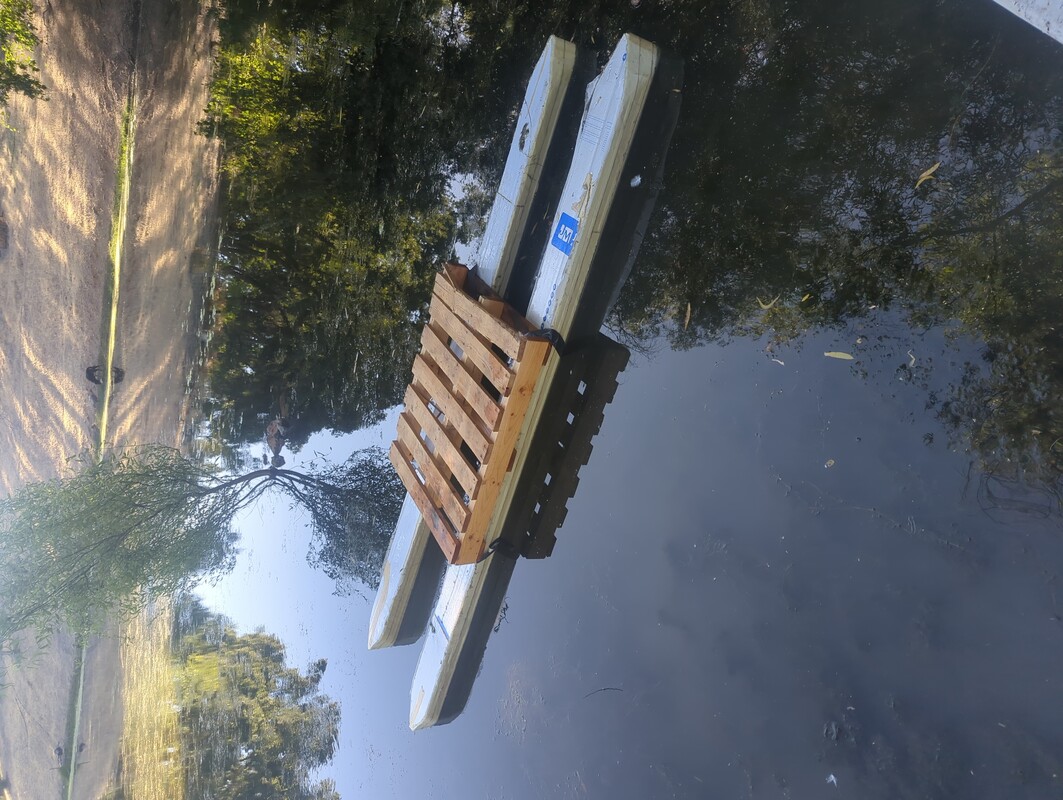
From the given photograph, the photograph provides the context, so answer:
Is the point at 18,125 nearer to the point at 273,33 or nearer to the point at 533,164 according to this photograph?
the point at 273,33

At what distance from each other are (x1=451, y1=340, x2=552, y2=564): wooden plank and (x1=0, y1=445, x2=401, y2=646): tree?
213 cm

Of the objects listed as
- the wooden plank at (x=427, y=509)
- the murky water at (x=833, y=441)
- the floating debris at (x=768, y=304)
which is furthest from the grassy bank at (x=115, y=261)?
the floating debris at (x=768, y=304)

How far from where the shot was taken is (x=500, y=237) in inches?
122

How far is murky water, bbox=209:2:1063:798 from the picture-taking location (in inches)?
75.9

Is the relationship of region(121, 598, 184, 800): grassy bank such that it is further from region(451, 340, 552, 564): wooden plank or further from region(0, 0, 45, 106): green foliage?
region(451, 340, 552, 564): wooden plank

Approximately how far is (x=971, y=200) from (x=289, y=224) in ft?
14.0

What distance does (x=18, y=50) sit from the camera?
5.56 m

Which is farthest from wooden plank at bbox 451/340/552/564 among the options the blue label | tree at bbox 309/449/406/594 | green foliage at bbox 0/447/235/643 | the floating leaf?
green foliage at bbox 0/447/235/643

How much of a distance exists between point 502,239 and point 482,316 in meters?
0.49

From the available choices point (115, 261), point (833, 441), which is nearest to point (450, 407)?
point (833, 441)

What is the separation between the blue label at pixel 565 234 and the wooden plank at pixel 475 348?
540mm

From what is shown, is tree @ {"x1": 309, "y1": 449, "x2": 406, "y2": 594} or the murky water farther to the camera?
tree @ {"x1": 309, "y1": 449, "x2": 406, "y2": 594}

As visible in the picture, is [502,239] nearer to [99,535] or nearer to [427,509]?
[427,509]

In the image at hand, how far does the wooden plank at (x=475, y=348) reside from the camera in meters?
2.63
